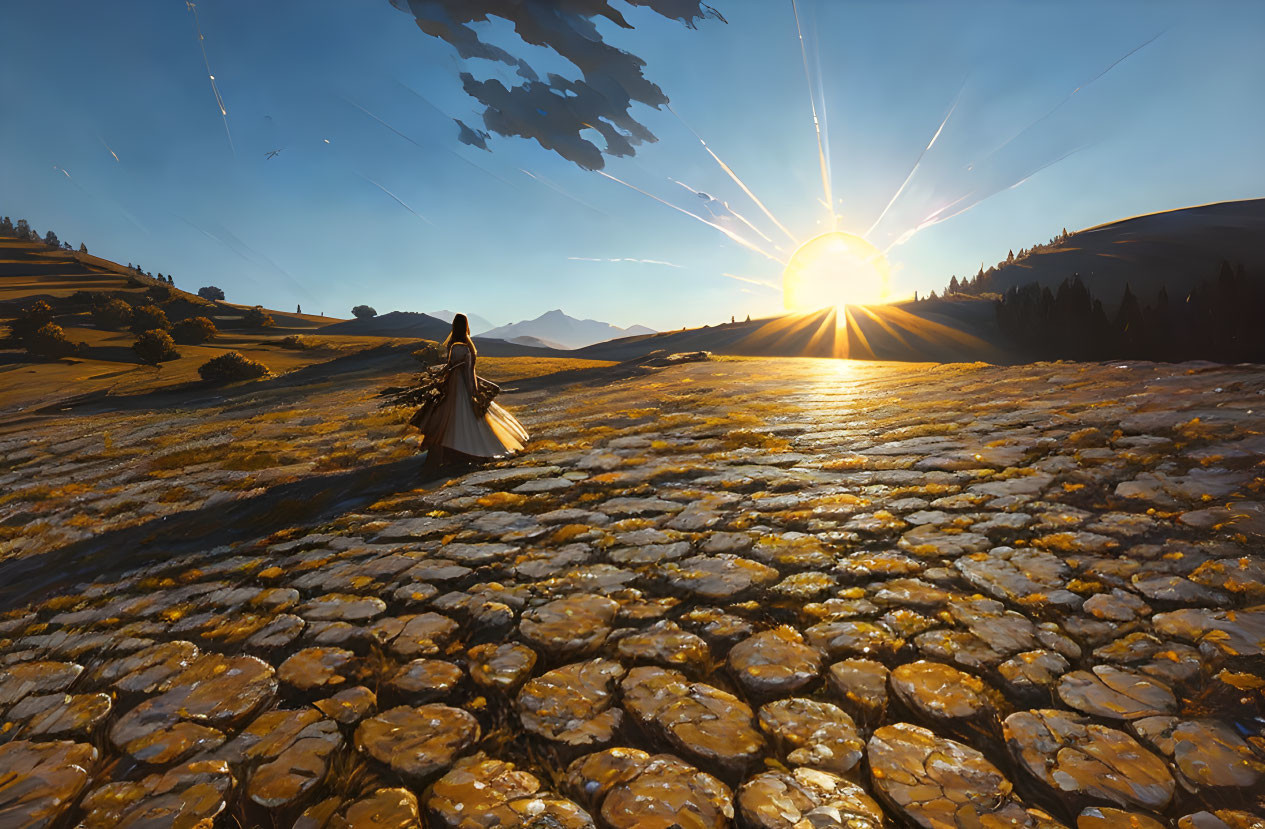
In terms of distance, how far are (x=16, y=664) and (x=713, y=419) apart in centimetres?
821

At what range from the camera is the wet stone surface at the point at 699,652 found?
1.74 m

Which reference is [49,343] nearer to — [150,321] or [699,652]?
[150,321]

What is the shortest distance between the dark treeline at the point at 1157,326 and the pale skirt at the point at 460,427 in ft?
223

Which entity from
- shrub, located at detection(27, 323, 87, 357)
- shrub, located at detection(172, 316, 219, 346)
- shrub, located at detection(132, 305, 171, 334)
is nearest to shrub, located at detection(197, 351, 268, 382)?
shrub, located at detection(172, 316, 219, 346)

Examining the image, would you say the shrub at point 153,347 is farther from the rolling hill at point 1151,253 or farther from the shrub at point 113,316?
the rolling hill at point 1151,253

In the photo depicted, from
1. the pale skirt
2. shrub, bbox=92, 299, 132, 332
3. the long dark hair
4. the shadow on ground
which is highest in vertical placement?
shrub, bbox=92, 299, 132, 332

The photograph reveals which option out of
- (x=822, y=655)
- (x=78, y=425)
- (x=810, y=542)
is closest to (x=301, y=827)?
(x=822, y=655)

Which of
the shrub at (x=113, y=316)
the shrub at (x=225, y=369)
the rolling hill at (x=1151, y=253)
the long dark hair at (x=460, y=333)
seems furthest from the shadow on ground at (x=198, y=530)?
the rolling hill at (x=1151, y=253)

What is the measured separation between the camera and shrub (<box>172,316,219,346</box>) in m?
42.8

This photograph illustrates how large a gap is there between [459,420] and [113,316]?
69.3 metres

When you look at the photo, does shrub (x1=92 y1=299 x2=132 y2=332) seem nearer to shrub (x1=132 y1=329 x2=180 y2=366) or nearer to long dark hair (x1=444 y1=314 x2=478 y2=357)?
shrub (x1=132 y1=329 x2=180 y2=366)

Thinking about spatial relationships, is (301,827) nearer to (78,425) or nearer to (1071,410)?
(1071,410)

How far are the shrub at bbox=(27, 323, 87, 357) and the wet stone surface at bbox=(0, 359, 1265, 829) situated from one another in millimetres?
52457

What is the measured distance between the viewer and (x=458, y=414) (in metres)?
6.97
